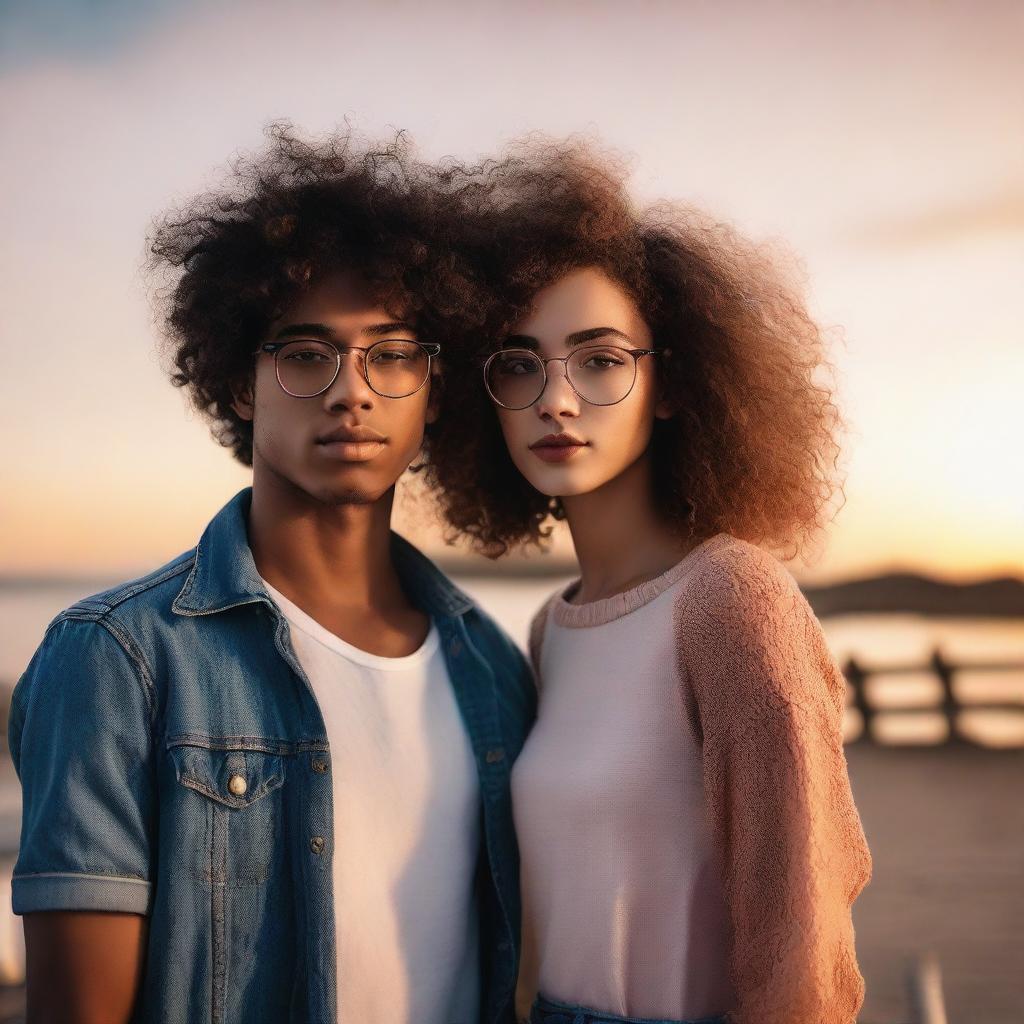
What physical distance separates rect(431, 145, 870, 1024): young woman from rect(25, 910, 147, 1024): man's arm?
804 millimetres

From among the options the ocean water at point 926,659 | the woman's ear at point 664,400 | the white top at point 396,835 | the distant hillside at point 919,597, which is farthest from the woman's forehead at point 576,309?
the distant hillside at point 919,597

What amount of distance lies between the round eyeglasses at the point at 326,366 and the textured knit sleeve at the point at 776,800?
79 centimetres

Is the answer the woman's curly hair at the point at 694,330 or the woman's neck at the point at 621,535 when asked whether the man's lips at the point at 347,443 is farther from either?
the woman's neck at the point at 621,535

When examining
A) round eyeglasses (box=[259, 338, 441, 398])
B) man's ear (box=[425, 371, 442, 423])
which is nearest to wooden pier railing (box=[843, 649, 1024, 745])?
man's ear (box=[425, 371, 442, 423])

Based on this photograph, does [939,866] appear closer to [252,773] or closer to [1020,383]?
[1020,383]

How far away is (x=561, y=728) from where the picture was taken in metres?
2.47

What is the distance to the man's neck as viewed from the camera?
99.5 inches

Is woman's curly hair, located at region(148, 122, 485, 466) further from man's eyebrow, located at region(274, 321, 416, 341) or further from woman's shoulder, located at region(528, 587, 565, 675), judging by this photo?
woman's shoulder, located at region(528, 587, 565, 675)

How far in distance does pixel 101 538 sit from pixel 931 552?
4.89m

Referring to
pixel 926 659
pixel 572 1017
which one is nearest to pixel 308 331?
pixel 572 1017

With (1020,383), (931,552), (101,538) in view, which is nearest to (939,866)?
(931,552)

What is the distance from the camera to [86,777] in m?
2.07

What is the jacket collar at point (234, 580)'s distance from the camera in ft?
7.59

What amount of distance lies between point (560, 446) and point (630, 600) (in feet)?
1.16
